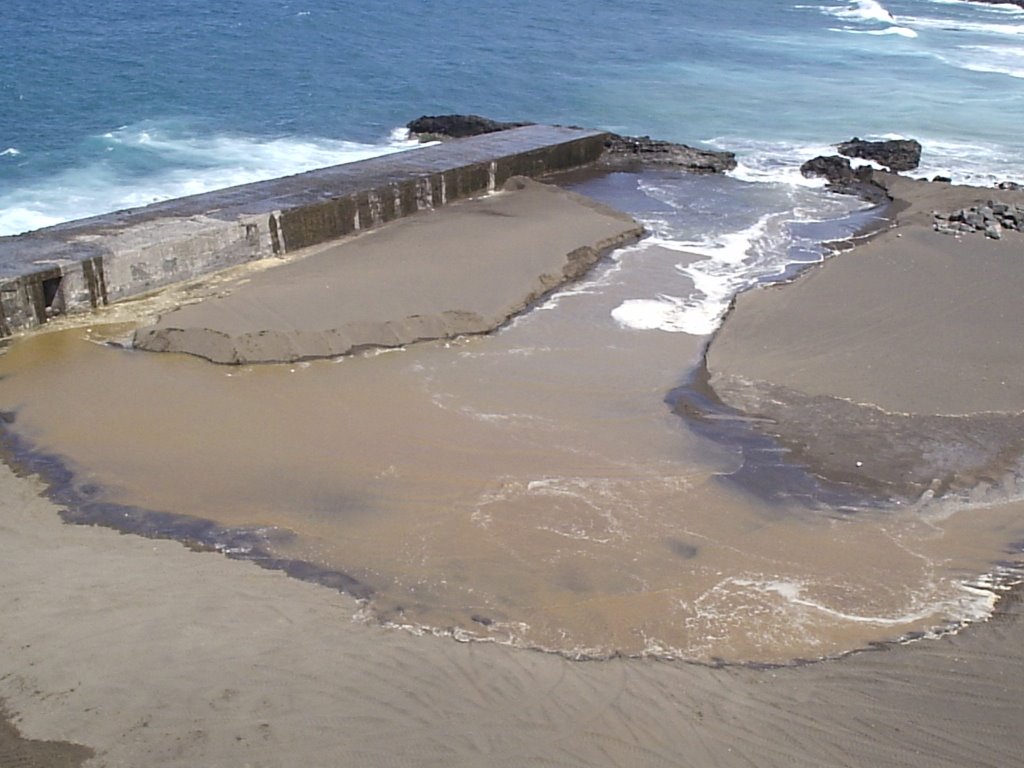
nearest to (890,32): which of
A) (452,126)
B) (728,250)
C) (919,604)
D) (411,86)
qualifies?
(411,86)

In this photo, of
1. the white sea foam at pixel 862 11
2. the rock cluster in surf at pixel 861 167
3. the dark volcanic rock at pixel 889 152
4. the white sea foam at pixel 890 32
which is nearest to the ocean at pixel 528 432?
the rock cluster in surf at pixel 861 167

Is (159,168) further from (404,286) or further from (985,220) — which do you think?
(985,220)

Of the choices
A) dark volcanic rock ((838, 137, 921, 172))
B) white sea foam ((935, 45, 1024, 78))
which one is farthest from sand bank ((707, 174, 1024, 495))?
white sea foam ((935, 45, 1024, 78))

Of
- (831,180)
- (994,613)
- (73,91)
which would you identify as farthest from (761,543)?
(73,91)

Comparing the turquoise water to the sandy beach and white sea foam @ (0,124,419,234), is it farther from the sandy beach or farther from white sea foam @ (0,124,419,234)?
the sandy beach

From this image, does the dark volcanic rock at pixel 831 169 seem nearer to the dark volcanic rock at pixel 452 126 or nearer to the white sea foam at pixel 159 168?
the dark volcanic rock at pixel 452 126

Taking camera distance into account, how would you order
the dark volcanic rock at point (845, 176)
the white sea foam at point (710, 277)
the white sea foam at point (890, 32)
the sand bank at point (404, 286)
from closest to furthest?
the sand bank at point (404, 286)
the white sea foam at point (710, 277)
the dark volcanic rock at point (845, 176)
the white sea foam at point (890, 32)
